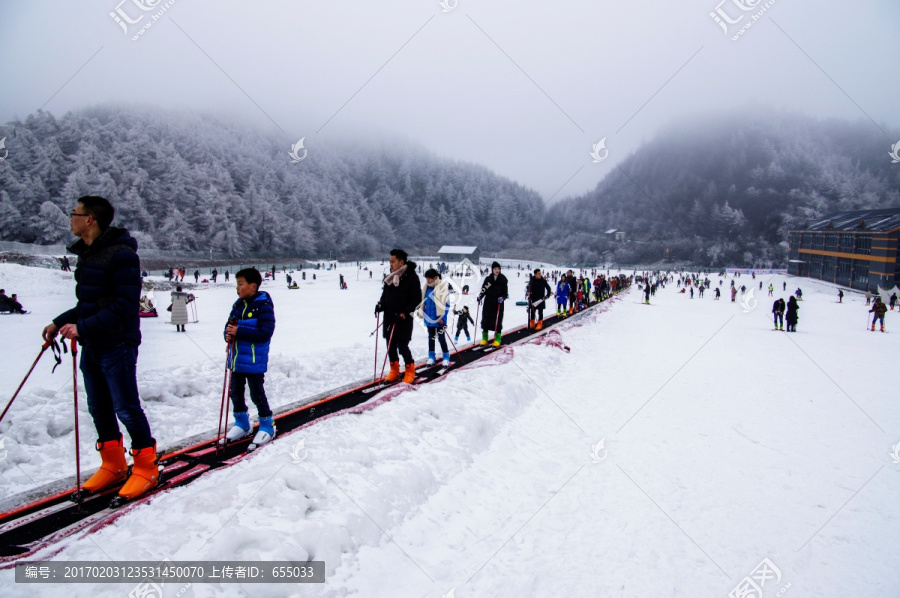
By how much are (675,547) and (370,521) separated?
101 inches

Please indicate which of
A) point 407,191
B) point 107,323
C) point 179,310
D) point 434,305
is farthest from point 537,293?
point 407,191

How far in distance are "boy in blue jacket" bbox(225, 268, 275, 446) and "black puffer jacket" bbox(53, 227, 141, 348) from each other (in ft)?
3.93

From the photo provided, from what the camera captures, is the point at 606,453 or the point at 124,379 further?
the point at 606,453

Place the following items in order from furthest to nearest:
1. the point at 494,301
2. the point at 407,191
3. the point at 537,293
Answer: the point at 407,191
the point at 537,293
the point at 494,301

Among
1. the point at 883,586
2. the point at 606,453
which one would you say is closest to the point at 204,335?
A: the point at 606,453

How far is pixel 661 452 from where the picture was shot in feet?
20.1

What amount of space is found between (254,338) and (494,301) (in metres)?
7.67

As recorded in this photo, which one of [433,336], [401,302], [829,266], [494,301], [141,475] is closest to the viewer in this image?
[141,475]

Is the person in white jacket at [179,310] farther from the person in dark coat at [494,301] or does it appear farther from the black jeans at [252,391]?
the black jeans at [252,391]

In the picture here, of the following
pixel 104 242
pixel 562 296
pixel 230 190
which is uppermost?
pixel 230 190

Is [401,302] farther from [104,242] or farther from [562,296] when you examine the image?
[562,296]

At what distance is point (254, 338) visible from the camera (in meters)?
4.82

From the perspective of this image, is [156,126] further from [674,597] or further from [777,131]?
[777,131]

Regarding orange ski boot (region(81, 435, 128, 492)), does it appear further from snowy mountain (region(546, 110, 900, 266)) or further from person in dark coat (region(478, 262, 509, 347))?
snowy mountain (region(546, 110, 900, 266))
